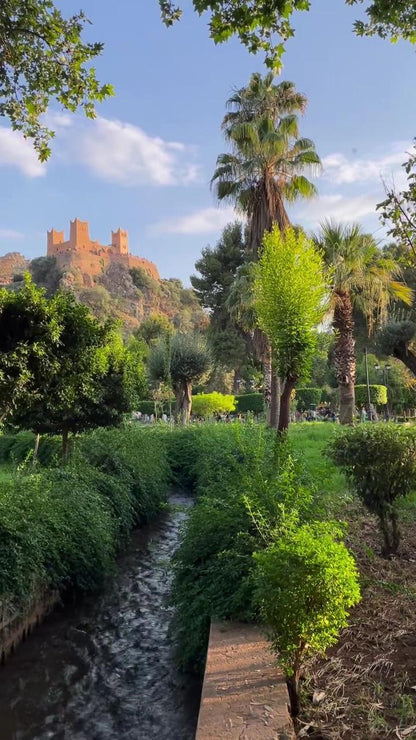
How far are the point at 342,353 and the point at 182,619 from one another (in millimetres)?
14381

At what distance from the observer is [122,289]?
109500mm

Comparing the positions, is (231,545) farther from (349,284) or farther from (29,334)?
(349,284)

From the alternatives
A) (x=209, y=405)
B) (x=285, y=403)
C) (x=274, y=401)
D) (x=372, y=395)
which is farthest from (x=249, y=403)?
(x=285, y=403)

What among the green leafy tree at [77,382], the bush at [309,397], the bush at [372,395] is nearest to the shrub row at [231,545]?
the green leafy tree at [77,382]

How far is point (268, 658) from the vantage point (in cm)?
340

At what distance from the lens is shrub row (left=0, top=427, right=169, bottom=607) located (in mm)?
5289

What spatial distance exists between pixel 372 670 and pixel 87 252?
114 metres

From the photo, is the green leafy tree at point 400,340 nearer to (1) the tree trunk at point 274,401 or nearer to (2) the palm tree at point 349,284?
(2) the palm tree at point 349,284

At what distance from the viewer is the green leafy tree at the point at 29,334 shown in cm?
714

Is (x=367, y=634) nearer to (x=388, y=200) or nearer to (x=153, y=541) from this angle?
(x=388, y=200)

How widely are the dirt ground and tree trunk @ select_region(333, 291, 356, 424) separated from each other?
12.9 m

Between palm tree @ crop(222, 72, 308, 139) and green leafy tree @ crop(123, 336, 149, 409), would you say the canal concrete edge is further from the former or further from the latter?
palm tree @ crop(222, 72, 308, 139)

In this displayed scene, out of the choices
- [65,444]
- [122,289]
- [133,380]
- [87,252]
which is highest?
[87,252]

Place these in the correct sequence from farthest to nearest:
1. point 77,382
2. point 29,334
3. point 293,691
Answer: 1. point 77,382
2. point 29,334
3. point 293,691
